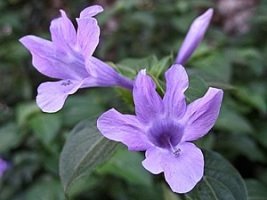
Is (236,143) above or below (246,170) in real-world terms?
above

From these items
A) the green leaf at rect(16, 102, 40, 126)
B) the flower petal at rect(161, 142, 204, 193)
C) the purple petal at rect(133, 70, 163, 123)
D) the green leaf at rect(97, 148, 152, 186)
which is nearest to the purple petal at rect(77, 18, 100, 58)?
the purple petal at rect(133, 70, 163, 123)

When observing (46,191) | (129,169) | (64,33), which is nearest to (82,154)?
(64,33)

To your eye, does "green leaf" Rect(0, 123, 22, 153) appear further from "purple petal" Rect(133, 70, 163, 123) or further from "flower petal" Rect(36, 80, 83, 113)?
"purple petal" Rect(133, 70, 163, 123)

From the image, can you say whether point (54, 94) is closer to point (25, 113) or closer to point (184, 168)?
point (184, 168)

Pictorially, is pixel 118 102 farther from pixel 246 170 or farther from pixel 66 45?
pixel 66 45

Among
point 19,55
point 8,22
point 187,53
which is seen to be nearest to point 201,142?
point 187,53

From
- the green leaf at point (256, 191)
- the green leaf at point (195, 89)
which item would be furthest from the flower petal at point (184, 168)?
the green leaf at point (256, 191)
